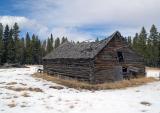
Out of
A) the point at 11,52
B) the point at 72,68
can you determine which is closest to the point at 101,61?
the point at 72,68

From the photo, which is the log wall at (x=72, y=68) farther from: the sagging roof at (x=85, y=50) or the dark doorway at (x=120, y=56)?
the dark doorway at (x=120, y=56)

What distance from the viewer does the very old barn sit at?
32719 mm

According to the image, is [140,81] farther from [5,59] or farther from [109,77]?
[5,59]

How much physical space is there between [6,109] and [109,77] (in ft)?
62.9

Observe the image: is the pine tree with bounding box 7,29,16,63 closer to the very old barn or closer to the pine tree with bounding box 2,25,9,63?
the pine tree with bounding box 2,25,9,63

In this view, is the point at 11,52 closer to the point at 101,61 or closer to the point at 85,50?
the point at 85,50

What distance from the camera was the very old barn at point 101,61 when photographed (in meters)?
32.7

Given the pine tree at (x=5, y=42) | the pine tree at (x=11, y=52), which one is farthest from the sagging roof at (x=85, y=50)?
the pine tree at (x=5, y=42)

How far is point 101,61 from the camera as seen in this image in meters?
33.2

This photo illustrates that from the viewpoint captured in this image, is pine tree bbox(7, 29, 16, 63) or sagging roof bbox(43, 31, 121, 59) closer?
sagging roof bbox(43, 31, 121, 59)

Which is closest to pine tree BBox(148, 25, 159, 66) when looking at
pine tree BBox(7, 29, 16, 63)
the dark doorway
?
pine tree BBox(7, 29, 16, 63)

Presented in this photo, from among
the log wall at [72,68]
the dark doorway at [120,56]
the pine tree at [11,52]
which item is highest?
the pine tree at [11,52]

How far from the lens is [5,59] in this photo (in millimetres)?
80188

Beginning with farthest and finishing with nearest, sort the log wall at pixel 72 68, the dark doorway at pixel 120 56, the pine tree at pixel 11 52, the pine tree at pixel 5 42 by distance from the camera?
the pine tree at pixel 11 52
the pine tree at pixel 5 42
the dark doorway at pixel 120 56
the log wall at pixel 72 68
